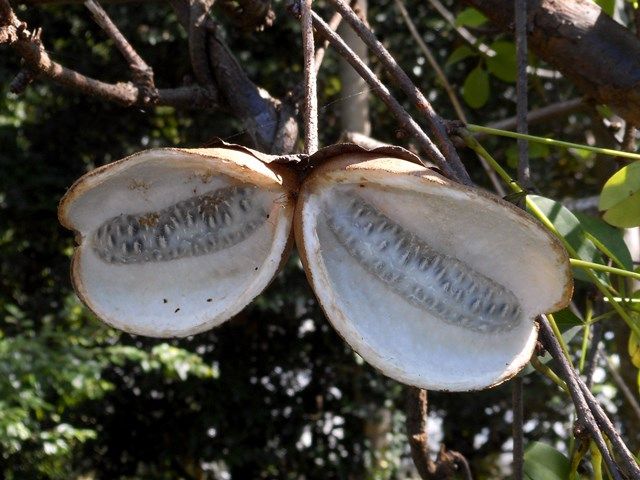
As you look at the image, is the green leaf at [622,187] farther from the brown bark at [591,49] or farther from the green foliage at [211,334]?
the green foliage at [211,334]

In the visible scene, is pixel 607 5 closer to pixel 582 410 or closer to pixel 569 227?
pixel 569 227

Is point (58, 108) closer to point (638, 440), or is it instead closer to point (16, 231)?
point (16, 231)

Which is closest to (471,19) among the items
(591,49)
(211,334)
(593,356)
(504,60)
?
(504,60)

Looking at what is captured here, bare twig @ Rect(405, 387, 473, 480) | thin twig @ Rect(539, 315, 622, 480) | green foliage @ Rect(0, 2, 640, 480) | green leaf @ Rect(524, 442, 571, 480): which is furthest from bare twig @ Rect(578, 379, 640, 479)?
green foliage @ Rect(0, 2, 640, 480)

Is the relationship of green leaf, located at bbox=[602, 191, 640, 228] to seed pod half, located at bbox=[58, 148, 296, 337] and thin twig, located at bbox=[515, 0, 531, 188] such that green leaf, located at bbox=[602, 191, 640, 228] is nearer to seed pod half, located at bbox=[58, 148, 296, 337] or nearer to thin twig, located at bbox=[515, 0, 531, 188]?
thin twig, located at bbox=[515, 0, 531, 188]

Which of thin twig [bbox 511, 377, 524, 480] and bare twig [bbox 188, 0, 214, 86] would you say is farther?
bare twig [bbox 188, 0, 214, 86]

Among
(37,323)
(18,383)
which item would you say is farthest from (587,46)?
(37,323)

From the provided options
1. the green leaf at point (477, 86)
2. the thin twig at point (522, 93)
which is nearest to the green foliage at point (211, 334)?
the green leaf at point (477, 86)
